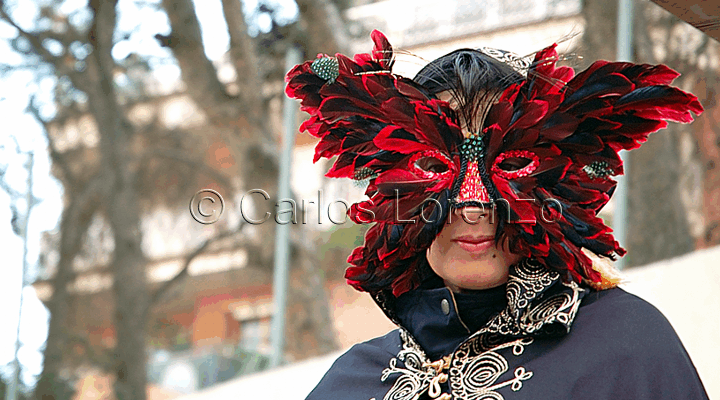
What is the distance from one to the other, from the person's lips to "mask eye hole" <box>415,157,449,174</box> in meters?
0.13

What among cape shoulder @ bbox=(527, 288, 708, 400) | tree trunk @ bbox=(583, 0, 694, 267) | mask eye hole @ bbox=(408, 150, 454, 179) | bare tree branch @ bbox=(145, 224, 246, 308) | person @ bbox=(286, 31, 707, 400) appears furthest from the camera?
bare tree branch @ bbox=(145, 224, 246, 308)

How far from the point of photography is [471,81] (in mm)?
1843

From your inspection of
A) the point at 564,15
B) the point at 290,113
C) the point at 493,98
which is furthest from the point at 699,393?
the point at 290,113

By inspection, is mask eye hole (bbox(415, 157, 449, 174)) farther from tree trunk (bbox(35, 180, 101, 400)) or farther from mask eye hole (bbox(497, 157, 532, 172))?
tree trunk (bbox(35, 180, 101, 400))

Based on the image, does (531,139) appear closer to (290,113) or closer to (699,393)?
(699,393)

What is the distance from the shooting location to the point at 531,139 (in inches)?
68.6

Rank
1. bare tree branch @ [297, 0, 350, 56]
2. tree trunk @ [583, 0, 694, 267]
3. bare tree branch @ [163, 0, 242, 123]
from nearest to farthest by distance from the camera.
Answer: tree trunk @ [583, 0, 694, 267]
bare tree branch @ [297, 0, 350, 56]
bare tree branch @ [163, 0, 242, 123]

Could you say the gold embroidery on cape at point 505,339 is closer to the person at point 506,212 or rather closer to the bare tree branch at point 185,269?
the person at point 506,212

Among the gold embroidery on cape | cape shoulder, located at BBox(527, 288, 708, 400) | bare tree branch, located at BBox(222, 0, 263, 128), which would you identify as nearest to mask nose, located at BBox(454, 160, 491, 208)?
the gold embroidery on cape

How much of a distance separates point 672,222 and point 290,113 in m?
2.22

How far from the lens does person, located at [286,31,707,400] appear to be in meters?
1.71

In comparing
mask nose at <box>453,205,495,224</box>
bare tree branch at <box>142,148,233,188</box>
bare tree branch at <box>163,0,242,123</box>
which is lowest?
bare tree branch at <box>142,148,233,188</box>

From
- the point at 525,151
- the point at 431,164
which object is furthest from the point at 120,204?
the point at 525,151

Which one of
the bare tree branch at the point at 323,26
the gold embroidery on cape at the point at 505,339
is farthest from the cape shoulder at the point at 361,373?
the bare tree branch at the point at 323,26
